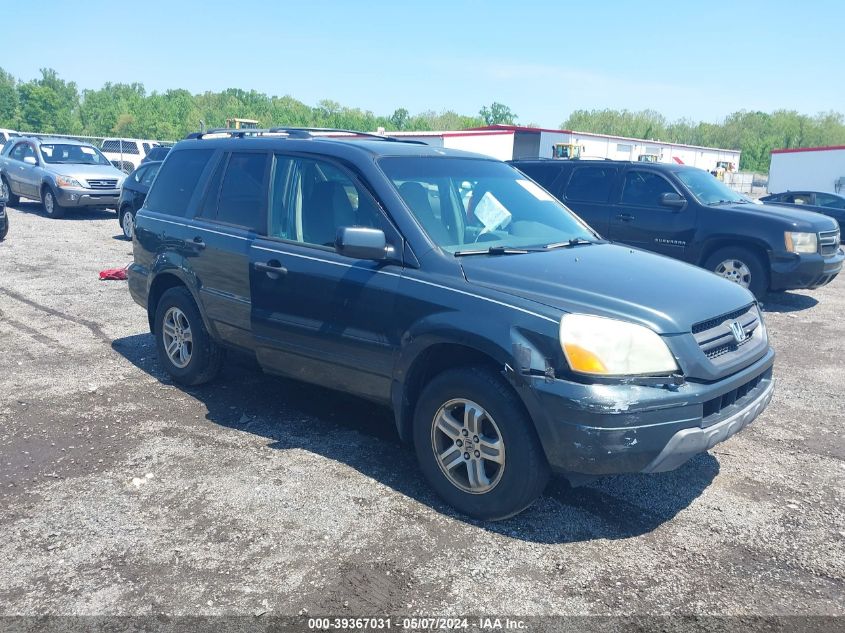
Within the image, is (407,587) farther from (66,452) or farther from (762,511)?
(66,452)

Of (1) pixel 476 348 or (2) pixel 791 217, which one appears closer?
(1) pixel 476 348

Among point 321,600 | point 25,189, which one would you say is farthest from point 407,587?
point 25,189

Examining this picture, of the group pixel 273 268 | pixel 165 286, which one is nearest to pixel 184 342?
pixel 165 286

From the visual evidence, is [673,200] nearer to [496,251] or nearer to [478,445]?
[496,251]

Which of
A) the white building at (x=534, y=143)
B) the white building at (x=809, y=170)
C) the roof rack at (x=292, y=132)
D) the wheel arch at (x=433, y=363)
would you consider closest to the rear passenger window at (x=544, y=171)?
the roof rack at (x=292, y=132)

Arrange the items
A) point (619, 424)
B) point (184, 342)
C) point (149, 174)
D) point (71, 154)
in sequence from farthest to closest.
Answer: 1. point (71, 154)
2. point (149, 174)
3. point (184, 342)
4. point (619, 424)

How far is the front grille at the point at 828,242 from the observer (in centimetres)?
947

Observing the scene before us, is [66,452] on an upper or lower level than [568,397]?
lower

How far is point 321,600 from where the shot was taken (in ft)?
10.2

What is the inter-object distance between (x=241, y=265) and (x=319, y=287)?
839 mm

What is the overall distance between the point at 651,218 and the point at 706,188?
3.19ft

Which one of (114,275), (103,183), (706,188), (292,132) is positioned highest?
(292,132)

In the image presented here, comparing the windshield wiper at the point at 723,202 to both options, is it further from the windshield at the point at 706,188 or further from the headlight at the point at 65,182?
the headlight at the point at 65,182

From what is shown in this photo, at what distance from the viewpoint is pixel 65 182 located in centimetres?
1697
